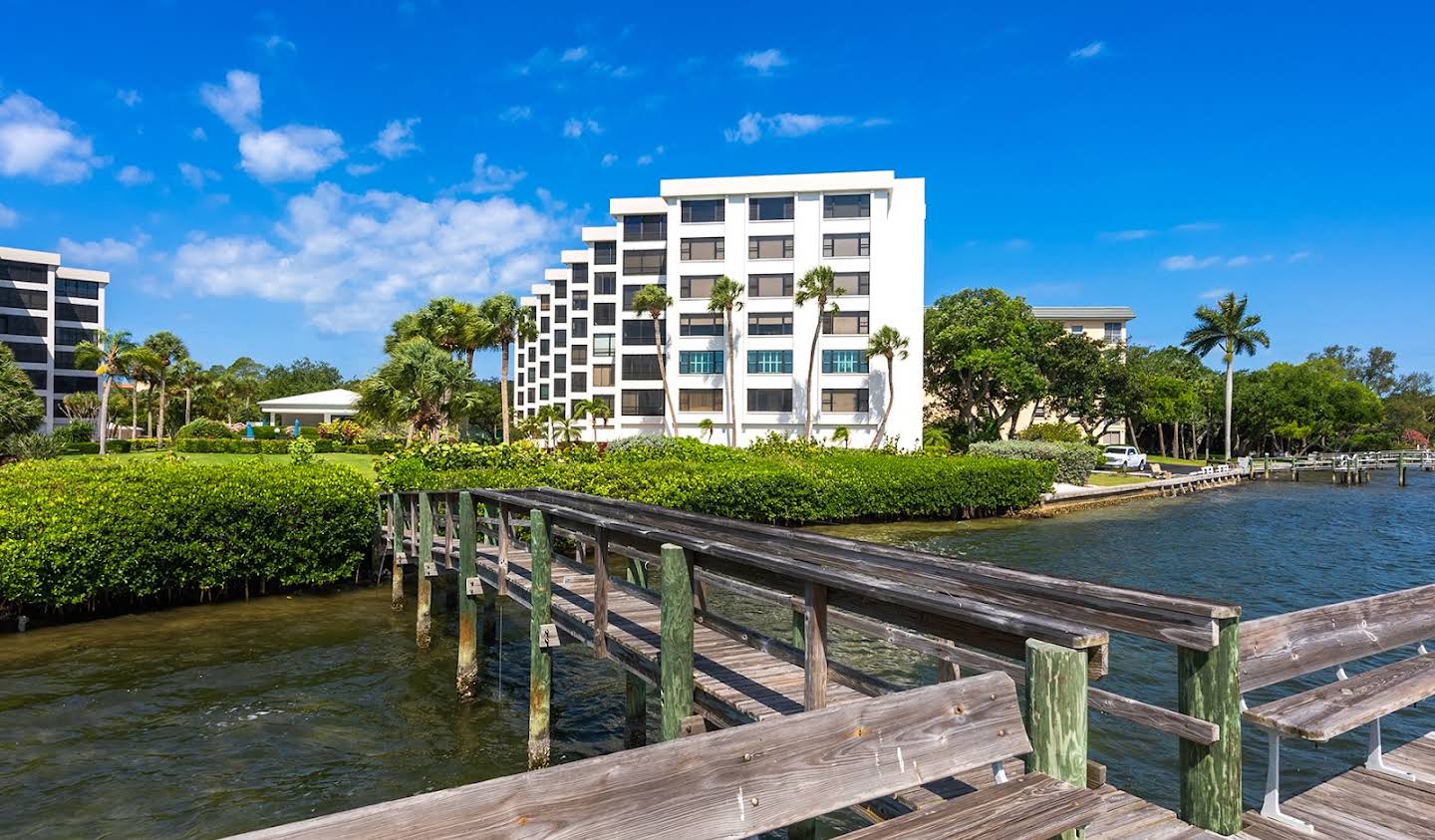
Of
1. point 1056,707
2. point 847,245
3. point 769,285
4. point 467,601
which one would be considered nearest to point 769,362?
point 769,285

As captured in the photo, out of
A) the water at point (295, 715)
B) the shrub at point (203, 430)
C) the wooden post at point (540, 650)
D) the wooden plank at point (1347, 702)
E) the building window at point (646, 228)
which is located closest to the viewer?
the wooden plank at point (1347, 702)

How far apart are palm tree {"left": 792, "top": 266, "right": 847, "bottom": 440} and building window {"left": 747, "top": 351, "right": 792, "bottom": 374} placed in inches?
63.6

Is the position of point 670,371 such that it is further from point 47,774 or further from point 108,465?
point 47,774

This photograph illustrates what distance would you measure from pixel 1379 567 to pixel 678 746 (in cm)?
2978

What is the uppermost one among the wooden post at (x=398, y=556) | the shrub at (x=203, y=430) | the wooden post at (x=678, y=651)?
the shrub at (x=203, y=430)

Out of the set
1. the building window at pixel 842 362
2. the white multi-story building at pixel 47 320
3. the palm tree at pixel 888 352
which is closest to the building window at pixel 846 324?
the palm tree at pixel 888 352

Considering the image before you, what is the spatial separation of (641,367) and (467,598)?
4351 cm

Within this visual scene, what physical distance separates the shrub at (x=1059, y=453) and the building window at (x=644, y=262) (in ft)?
82.1

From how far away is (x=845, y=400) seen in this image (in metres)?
51.8

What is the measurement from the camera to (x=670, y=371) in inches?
2096

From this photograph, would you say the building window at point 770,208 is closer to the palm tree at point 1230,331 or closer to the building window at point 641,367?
the building window at point 641,367

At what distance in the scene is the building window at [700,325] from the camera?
2078 inches

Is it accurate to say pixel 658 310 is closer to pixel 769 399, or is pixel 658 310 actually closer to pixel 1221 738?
pixel 769 399

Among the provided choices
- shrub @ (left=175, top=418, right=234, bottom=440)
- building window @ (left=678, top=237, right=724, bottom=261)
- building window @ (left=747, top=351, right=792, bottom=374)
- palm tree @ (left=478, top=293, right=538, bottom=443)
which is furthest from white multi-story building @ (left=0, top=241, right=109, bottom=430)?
building window @ (left=747, top=351, right=792, bottom=374)
